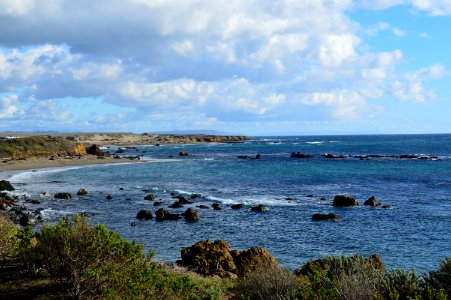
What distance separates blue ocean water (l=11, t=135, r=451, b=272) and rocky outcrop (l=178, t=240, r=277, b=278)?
4059 millimetres

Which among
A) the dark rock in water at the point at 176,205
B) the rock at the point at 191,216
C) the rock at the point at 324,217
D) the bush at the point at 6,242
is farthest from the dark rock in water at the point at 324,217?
the bush at the point at 6,242

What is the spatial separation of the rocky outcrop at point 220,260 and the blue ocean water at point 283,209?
4059mm

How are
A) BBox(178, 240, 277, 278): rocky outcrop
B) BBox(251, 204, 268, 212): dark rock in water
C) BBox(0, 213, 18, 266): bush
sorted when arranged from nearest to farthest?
BBox(0, 213, 18, 266): bush, BBox(178, 240, 277, 278): rocky outcrop, BBox(251, 204, 268, 212): dark rock in water

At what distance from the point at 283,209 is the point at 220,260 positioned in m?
21.0

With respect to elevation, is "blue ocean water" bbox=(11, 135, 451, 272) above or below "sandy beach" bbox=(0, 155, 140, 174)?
below

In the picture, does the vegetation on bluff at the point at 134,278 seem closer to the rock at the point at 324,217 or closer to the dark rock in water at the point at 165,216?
the dark rock in water at the point at 165,216

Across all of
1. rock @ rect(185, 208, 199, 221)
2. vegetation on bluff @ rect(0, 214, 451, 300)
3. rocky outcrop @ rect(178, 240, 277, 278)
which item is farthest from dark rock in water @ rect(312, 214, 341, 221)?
vegetation on bluff @ rect(0, 214, 451, 300)

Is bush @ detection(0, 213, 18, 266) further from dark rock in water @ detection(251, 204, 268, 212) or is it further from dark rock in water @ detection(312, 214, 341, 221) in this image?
dark rock in water @ detection(251, 204, 268, 212)

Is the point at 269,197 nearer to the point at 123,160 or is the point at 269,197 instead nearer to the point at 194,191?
the point at 194,191

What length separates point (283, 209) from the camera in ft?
129

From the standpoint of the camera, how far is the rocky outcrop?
1841 centimetres

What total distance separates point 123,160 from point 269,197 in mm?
56012

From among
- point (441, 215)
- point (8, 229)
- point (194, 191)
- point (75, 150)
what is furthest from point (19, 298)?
point (75, 150)

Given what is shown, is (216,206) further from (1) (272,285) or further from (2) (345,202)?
(1) (272,285)
